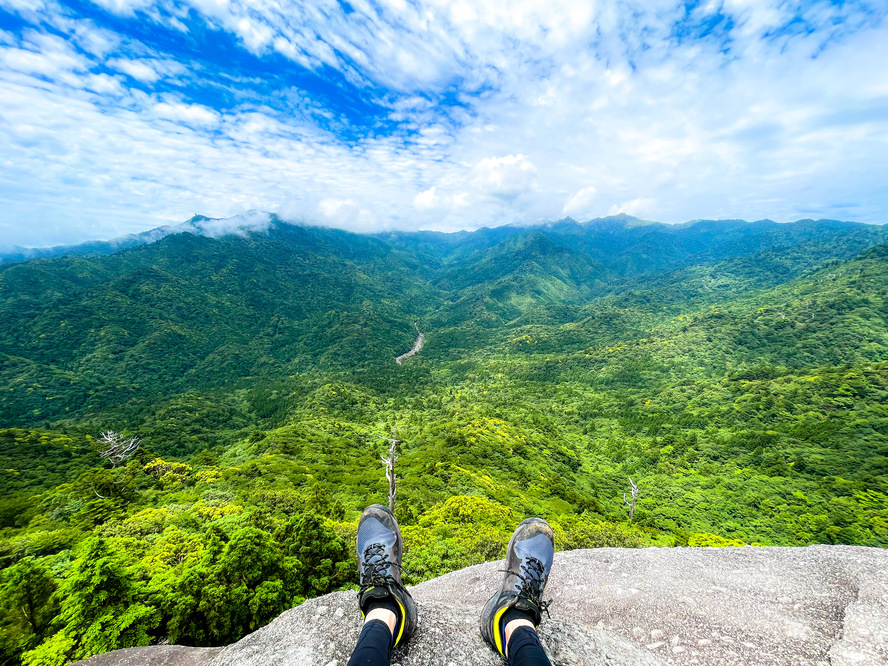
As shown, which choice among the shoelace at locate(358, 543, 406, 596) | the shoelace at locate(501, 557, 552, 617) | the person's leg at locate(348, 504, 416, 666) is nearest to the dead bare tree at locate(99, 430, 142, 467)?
the person's leg at locate(348, 504, 416, 666)

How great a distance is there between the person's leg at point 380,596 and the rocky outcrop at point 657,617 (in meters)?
0.26

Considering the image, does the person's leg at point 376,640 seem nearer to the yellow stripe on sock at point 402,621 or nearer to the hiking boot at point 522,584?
the yellow stripe on sock at point 402,621

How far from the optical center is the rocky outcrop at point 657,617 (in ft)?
13.8

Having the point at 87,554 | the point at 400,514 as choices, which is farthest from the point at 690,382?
the point at 87,554

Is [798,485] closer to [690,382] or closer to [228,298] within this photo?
[690,382]

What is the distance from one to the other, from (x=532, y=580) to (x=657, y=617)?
3.18 m

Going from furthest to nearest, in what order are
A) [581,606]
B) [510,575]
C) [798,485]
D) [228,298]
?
[228,298] → [798,485] → [581,606] → [510,575]

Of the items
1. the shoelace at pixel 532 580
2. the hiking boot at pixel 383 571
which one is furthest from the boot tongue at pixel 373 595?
the shoelace at pixel 532 580

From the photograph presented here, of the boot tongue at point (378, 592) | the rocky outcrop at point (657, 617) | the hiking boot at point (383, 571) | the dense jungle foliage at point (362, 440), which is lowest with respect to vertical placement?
the dense jungle foliage at point (362, 440)

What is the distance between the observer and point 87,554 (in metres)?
7.46

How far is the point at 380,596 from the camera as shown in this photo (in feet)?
14.5

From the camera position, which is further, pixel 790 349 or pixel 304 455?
pixel 790 349

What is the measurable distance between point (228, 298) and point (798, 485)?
219m

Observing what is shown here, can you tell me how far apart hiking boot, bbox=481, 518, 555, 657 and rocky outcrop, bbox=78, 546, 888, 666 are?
0.73ft
